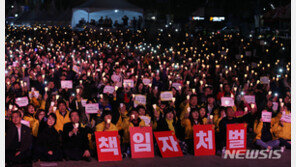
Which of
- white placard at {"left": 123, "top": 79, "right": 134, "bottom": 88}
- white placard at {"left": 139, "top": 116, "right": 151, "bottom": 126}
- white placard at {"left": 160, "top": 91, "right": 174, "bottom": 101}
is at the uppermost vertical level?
white placard at {"left": 123, "top": 79, "right": 134, "bottom": 88}

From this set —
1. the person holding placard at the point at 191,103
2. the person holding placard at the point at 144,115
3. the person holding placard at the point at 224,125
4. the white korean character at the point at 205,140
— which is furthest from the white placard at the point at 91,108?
the person holding placard at the point at 224,125

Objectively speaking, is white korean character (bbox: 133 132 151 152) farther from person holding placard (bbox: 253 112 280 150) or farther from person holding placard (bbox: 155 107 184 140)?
person holding placard (bbox: 253 112 280 150)

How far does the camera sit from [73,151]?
26.6 feet

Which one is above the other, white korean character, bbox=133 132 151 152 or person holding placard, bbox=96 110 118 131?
person holding placard, bbox=96 110 118 131

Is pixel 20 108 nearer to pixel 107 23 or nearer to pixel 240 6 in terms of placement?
pixel 107 23

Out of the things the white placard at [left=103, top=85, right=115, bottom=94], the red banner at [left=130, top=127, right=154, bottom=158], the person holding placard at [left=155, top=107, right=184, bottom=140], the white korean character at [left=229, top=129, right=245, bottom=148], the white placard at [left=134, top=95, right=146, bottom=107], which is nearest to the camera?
the red banner at [left=130, top=127, right=154, bottom=158]

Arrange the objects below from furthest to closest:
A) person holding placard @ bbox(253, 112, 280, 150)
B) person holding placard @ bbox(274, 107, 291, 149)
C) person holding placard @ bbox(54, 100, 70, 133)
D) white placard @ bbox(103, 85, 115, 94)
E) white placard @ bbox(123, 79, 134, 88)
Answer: white placard @ bbox(123, 79, 134, 88), white placard @ bbox(103, 85, 115, 94), person holding placard @ bbox(274, 107, 291, 149), person holding placard @ bbox(253, 112, 280, 150), person holding placard @ bbox(54, 100, 70, 133)

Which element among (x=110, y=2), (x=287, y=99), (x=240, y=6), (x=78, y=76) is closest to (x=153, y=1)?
(x=240, y=6)

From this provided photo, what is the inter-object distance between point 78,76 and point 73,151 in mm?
5602

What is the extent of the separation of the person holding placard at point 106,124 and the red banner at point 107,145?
280 millimetres

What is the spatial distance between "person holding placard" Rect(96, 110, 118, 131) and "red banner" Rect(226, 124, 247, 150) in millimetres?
2455

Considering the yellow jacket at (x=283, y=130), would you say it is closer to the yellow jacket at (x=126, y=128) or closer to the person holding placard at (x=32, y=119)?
the yellow jacket at (x=126, y=128)

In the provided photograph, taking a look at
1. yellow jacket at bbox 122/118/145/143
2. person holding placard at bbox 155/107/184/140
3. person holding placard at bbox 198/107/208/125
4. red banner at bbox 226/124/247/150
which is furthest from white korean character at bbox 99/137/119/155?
red banner at bbox 226/124/247/150

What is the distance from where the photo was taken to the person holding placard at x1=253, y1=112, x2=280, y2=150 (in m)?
8.97
